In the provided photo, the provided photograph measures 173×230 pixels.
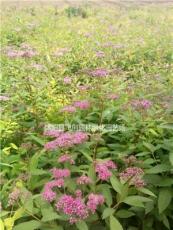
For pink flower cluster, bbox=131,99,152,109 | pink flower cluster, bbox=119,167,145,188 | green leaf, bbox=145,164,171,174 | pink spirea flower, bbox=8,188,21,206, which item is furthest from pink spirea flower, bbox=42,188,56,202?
pink flower cluster, bbox=131,99,152,109

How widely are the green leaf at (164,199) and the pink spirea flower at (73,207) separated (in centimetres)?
60

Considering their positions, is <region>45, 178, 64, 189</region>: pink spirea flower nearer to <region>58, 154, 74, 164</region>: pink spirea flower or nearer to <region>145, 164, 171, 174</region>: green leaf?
<region>58, 154, 74, 164</region>: pink spirea flower

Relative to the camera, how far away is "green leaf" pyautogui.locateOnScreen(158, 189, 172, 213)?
2377mm

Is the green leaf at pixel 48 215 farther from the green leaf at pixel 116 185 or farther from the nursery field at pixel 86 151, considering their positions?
the green leaf at pixel 116 185

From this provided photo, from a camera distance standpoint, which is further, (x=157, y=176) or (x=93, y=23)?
(x=93, y=23)

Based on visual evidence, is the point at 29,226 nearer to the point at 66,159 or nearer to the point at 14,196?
the point at 14,196

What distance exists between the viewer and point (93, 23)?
1071 centimetres

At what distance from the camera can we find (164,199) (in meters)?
2.42

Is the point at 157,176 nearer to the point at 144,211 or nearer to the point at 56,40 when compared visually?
the point at 144,211

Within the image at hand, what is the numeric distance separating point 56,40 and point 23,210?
6.88 meters

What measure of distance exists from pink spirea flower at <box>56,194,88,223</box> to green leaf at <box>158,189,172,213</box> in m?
0.60

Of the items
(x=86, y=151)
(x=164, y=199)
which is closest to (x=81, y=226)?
(x=164, y=199)

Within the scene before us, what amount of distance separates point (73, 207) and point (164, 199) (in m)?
0.71

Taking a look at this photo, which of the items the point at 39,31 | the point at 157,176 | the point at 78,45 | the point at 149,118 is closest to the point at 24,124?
the point at 149,118
